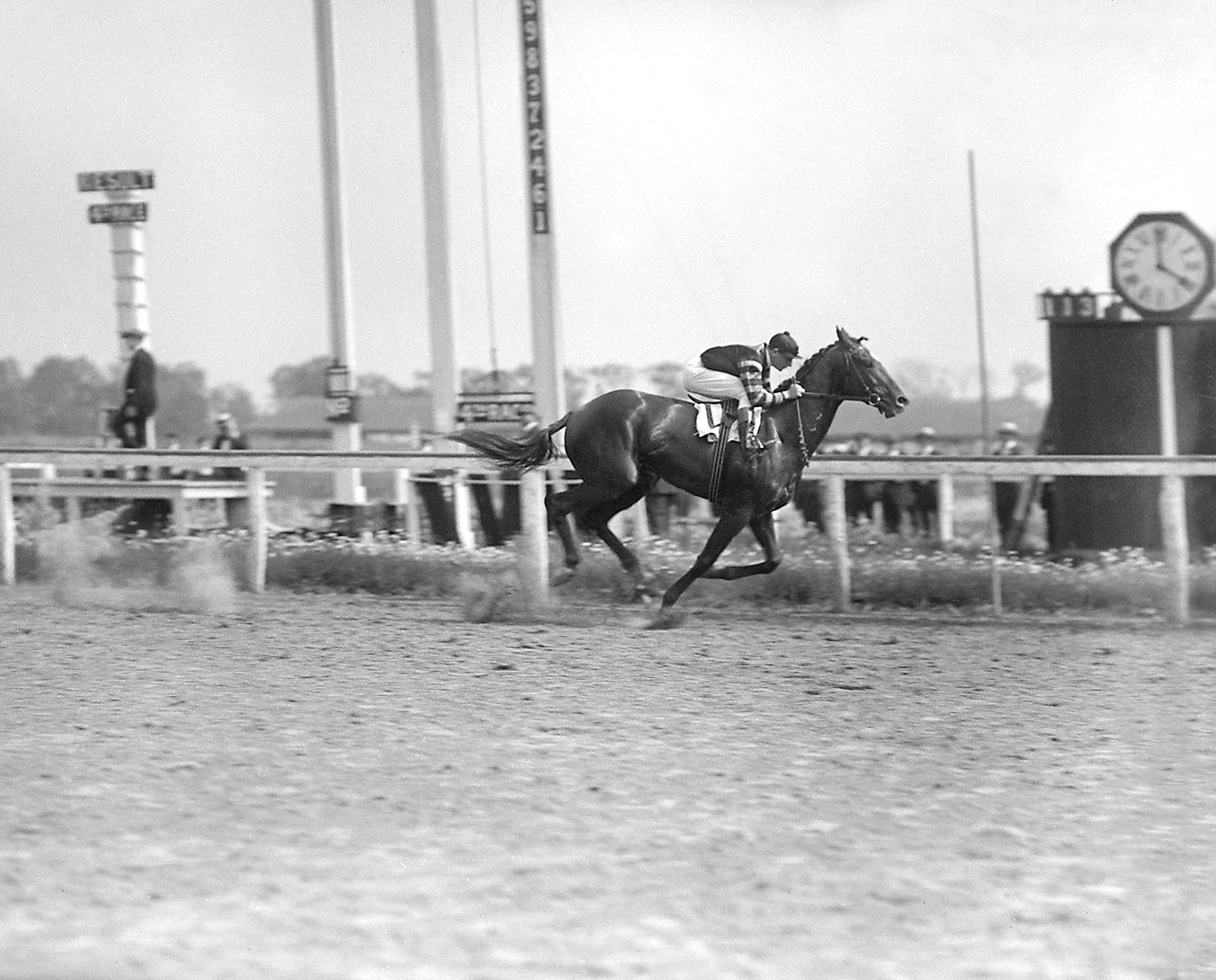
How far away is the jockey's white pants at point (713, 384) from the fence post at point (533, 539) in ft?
4.76

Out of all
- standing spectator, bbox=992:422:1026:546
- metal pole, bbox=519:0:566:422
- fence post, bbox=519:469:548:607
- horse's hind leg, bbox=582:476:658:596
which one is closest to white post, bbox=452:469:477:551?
metal pole, bbox=519:0:566:422

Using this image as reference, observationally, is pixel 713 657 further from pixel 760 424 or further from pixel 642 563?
pixel 642 563

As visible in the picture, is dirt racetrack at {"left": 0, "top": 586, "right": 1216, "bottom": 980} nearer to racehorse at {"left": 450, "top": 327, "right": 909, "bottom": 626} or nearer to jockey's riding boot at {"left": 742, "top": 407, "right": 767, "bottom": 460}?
racehorse at {"left": 450, "top": 327, "right": 909, "bottom": 626}

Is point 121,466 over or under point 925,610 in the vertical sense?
over

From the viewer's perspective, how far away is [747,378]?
37.6 ft

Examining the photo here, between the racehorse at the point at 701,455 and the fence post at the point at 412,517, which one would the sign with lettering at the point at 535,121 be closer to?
the fence post at the point at 412,517

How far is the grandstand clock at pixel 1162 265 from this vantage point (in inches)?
518

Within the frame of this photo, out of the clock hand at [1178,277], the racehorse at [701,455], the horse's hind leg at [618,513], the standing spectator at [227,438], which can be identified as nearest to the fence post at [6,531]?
the standing spectator at [227,438]

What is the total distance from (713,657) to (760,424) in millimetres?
2192

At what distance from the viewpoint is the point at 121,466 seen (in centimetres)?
1368

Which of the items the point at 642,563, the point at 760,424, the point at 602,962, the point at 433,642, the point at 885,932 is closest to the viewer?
the point at 602,962

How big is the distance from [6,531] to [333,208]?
283 inches

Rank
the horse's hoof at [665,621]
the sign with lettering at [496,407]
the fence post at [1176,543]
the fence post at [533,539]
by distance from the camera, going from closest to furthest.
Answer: the horse's hoof at [665,621] < the fence post at [1176,543] < the fence post at [533,539] < the sign with lettering at [496,407]

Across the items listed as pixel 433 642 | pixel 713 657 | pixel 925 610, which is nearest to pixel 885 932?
pixel 713 657
